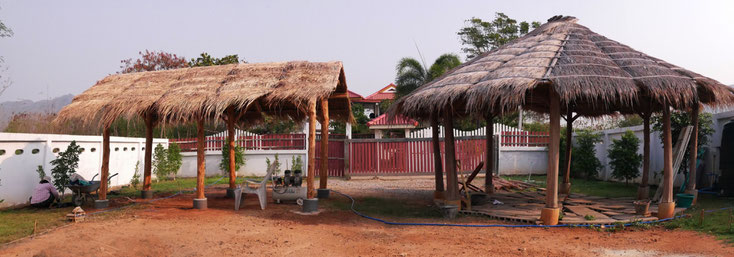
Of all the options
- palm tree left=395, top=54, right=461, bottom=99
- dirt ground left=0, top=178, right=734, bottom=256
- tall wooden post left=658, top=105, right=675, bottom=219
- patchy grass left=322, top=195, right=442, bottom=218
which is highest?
palm tree left=395, top=54, right=461, bottom=99

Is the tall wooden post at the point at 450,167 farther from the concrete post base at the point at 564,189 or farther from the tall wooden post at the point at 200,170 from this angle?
the tall wooden post at the point at 200,170

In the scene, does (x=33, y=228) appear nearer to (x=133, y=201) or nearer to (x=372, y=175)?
(x=133, y=201)

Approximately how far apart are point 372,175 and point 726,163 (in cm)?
1013

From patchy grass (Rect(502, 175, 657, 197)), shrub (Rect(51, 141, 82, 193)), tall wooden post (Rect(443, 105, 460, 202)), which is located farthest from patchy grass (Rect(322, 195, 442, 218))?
shrub (Rect(51, 141, 82, 193))

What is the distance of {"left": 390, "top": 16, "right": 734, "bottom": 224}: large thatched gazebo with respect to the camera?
7.38 metres

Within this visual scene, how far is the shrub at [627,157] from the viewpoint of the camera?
1304 cm

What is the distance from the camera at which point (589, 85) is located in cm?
730

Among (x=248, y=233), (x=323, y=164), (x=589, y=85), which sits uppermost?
(x=589, y=85)

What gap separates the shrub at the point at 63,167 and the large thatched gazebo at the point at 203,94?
99 cm

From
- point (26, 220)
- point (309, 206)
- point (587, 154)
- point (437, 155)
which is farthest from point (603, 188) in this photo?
point (26, 220)

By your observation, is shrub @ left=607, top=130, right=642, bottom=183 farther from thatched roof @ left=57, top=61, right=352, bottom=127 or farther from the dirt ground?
thatched roof @ left=57, top=61, right=352, bottom=127

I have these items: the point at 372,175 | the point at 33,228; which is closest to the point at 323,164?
the point at 33,228

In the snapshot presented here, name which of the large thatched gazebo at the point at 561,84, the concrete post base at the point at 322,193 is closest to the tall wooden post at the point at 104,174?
the concrete post base at the point at 322,193

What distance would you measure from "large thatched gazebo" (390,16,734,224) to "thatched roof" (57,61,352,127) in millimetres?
1814
